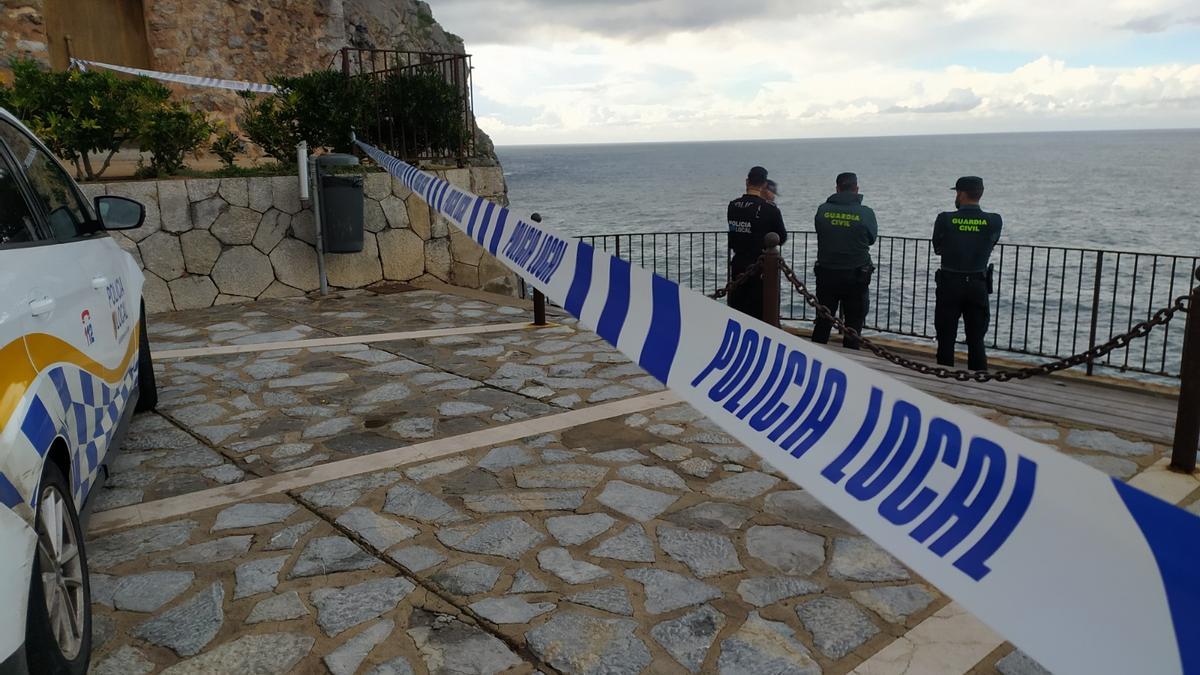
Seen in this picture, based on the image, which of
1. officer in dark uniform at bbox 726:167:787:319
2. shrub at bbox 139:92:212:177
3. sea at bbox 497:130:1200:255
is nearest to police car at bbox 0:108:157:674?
officer in dark uniform at bbox 726:167:787:319

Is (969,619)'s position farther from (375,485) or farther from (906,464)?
(375,485)

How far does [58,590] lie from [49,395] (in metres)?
0.60

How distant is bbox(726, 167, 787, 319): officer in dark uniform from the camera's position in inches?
326

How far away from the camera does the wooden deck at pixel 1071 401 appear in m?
5.58

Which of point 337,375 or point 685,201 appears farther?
point 685,201

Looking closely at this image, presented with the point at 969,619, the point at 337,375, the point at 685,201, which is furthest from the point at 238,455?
the point at 685,201

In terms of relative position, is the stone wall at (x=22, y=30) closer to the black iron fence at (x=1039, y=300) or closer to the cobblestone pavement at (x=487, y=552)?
the black iron fence at (x=1039, y=300)

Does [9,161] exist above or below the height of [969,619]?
above

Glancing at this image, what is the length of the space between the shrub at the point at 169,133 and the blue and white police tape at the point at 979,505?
29.9 ft

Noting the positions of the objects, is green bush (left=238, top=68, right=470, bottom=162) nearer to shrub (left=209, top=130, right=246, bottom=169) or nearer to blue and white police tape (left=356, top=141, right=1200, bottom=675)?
shrub (left=209, top=130, right=246, bottom=169)

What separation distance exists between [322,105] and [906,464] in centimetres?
1087

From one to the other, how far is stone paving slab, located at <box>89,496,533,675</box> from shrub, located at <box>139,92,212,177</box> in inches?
282

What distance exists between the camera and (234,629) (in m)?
3.18

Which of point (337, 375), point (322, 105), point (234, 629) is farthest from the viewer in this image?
point (322, 105)
